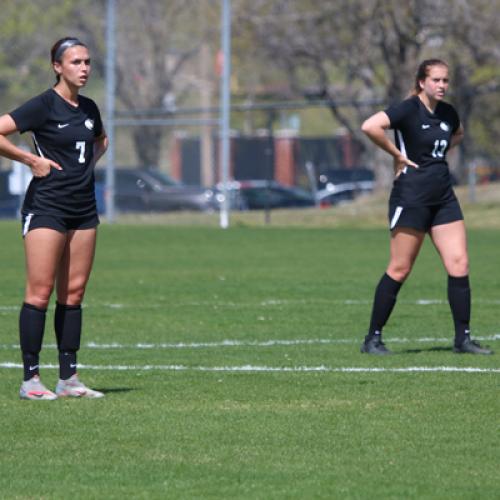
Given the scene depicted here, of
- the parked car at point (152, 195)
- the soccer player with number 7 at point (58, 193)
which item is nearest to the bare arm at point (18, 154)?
the soccer player with number 7 at point (58, 193)

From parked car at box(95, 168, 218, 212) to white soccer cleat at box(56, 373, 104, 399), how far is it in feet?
94.5

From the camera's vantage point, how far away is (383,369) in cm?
948

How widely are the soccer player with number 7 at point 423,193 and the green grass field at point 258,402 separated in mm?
277

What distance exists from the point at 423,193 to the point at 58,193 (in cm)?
308

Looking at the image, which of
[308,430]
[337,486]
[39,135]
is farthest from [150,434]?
[39,135]

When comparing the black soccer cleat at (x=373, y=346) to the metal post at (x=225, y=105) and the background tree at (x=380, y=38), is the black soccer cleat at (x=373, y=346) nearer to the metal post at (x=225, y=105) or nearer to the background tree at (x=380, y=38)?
the metal post at (x=225, y=105)

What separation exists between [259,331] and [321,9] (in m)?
27.4

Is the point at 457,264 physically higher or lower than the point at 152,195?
higher

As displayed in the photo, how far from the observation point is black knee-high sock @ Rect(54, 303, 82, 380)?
8.50 meters

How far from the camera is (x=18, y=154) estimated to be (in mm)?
8125

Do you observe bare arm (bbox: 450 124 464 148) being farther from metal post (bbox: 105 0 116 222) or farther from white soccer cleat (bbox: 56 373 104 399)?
metal post (bbox: 105 0 116 222)

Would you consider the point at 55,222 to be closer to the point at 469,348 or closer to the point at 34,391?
the point at 34,391

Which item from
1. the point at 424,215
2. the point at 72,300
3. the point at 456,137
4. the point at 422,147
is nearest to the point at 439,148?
the point at 422,147

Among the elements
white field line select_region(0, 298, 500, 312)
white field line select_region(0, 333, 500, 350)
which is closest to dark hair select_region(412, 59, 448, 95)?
white field line select_region(0, 333, 500, 350)
